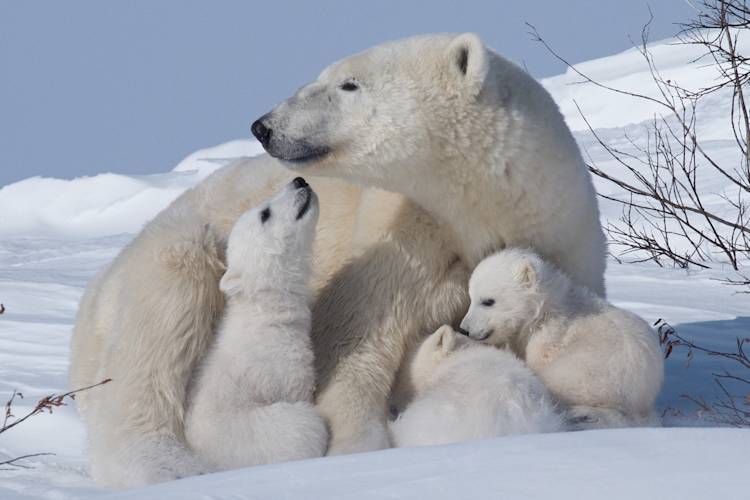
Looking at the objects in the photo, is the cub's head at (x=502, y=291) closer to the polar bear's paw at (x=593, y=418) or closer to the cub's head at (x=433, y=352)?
the cub's head at (x=433, y=352)

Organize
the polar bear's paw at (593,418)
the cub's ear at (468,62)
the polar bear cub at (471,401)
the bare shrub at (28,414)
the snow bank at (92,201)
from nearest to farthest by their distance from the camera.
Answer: the bare shrub at (28,414), the polar bear cub at (471,401), the polar bear's paw at (593,418), the cub's ear at (468,62), the snow bank at (92,201)

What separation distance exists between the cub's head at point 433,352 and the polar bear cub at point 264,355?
1.28ft

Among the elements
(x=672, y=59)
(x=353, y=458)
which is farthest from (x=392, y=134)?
(x=672, y=59)

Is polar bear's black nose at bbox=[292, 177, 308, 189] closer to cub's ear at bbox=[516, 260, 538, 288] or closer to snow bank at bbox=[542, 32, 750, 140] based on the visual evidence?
cub's ear at bbox=[516, 260, 538, 288]

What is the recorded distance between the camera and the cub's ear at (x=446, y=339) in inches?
165

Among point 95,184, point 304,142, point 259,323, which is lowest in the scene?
point 95,184

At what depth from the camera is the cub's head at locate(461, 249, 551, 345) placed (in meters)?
4.33

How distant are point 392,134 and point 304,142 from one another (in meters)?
0.33

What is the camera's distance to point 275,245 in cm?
429

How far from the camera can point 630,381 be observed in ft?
13.5

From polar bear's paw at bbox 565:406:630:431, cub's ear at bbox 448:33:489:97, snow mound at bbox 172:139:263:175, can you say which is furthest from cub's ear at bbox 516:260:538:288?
snow mound at bbox 172:139:263:175

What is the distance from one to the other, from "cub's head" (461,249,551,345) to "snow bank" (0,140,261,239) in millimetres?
16149

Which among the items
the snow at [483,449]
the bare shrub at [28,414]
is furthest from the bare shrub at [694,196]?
the bare shrub at [28,414]

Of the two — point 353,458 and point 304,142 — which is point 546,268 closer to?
point 304,142
